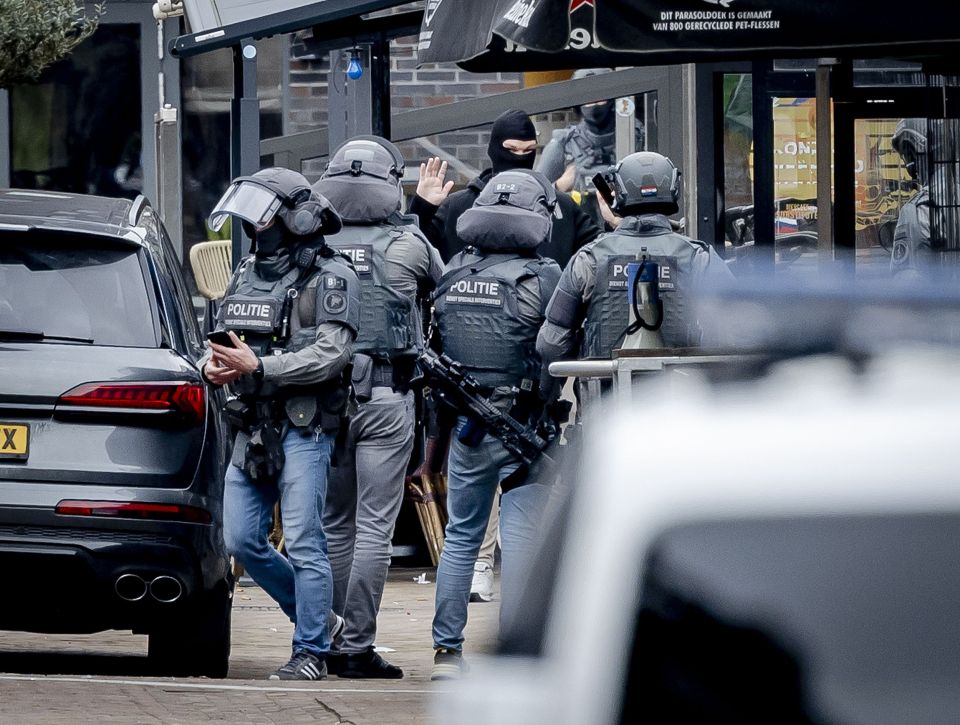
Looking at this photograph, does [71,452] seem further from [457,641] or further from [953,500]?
[953,500]

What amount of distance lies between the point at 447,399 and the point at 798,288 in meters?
4.71

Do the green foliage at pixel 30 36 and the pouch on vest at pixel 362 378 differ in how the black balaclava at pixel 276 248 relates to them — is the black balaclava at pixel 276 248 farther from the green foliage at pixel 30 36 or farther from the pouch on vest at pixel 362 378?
the green foliage at pixel 30 36

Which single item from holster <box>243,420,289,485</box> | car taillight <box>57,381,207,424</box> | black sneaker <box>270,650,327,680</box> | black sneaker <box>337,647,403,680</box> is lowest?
black sneaker <box>337,647,403,680</box>

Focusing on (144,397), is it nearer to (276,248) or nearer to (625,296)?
(276,248)

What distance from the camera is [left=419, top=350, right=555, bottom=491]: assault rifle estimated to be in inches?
256

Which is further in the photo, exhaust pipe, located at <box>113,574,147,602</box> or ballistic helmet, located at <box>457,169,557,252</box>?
ballistic helmet, located at <box>457,169,557,252</box>

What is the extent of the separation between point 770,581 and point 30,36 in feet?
31.5

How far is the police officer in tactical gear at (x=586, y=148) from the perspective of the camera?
11336 mm

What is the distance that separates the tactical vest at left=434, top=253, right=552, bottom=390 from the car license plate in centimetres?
152

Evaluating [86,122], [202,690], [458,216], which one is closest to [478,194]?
[458,216]

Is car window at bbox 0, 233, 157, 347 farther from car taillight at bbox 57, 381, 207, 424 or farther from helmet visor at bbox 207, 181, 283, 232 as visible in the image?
helmet visor at bbox 207, 181, 283, 232

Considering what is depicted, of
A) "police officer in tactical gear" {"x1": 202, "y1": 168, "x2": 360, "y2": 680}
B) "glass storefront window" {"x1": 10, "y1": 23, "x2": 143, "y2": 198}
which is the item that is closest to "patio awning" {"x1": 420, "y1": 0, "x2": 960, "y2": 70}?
"police officer in tactical gear" {"x1": 202, "y1": 168, "x2": 360, "y2": 680}

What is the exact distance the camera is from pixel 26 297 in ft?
20.2

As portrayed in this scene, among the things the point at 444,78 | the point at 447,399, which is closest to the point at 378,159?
the point at 447,399
